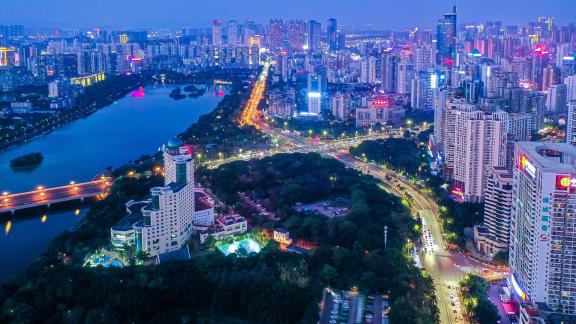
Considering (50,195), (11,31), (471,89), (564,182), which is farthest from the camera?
Answer: (11,31)

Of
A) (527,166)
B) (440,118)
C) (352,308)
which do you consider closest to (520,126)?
(440,118)

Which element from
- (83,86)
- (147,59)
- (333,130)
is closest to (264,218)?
(333,130)

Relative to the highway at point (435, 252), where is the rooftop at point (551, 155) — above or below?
above

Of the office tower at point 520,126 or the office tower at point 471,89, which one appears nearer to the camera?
the office tower at point 520,126

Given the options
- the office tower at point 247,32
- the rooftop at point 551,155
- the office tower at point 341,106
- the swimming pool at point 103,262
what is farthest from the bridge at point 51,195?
the office tower at point 247,32

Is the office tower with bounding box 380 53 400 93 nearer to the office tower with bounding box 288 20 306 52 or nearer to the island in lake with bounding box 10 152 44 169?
the island in lake with bounding box 10 152 44 169

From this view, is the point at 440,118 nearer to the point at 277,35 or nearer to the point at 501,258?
the point at 501,258

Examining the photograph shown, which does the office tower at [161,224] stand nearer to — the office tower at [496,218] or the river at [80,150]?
the river at [80,150]
